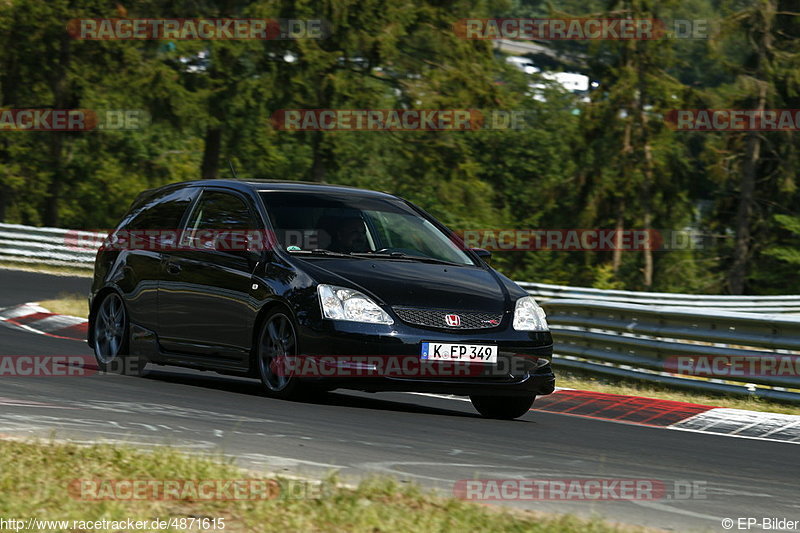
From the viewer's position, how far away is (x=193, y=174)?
5303cm

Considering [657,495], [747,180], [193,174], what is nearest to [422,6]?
[747,180]

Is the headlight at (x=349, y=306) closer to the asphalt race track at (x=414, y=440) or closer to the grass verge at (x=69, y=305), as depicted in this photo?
the asphalt race track at (x=414, y=440)

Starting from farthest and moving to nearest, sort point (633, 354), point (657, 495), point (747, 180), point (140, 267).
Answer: point (747, 180) → point (633, 354) → point (140, 267) → point (657, 495)

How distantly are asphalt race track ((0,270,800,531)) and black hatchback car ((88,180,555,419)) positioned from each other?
0.30 meters

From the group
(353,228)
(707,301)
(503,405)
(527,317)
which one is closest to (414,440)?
(527,317)

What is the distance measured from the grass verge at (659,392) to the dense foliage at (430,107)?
79.9ft

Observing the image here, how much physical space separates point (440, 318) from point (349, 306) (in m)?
0.63

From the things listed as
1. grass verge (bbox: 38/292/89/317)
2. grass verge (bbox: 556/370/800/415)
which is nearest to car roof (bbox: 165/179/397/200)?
grass verge (bbox: 556/370/800/415)

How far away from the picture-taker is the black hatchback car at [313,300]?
901 centimetres

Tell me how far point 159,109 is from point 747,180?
19.1 m

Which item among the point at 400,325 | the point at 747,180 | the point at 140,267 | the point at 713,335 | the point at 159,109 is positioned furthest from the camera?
the point at 747,180

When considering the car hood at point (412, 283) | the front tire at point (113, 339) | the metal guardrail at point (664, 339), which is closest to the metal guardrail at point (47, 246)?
the metal guardrail at point (664, 339)

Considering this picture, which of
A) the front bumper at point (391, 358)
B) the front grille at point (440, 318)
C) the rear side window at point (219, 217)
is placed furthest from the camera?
the rear side window at point (219, 217)

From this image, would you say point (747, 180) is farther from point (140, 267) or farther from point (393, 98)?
point (140, 267)
